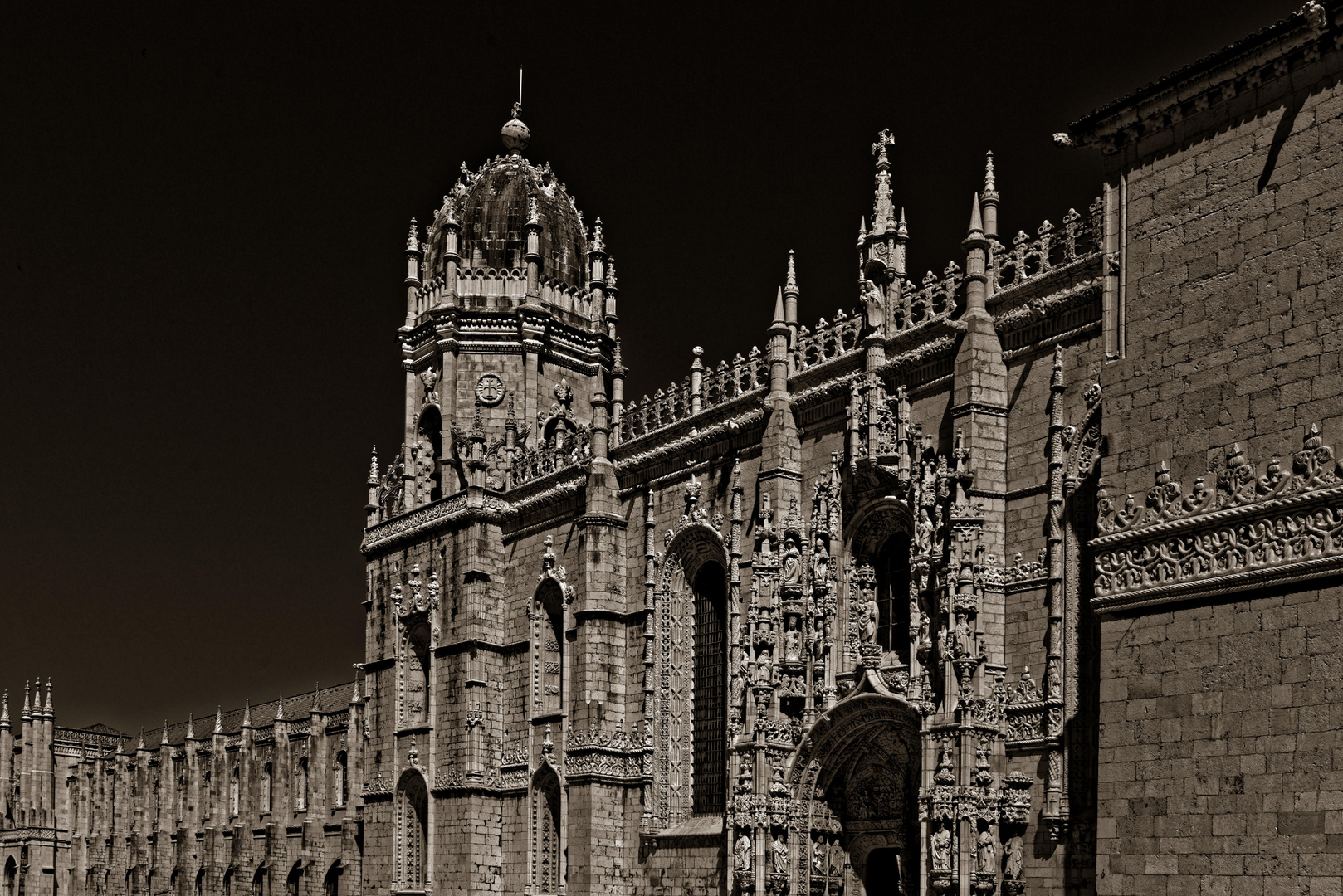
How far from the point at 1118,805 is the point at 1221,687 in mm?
1625

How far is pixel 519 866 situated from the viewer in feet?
118

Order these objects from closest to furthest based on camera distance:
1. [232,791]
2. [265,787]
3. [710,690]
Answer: [710,690]
[265,787]
[232,791]

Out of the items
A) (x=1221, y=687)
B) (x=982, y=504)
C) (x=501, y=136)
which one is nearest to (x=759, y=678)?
(x=982, y=504)

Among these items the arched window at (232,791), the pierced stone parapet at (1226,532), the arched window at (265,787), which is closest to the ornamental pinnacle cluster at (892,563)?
Answer: the pierced stone parapet at (1226,532)

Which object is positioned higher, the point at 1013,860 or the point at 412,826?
the point at 1013,860

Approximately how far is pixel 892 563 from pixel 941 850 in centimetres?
577

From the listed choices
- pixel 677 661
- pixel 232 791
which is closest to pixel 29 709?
pixel 232 791

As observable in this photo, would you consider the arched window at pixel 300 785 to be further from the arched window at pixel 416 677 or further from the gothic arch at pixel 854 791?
the gothic arch at pixel 854 791

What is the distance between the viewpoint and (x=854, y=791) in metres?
28.0

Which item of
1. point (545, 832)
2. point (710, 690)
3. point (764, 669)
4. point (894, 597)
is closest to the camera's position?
point (894, 597)

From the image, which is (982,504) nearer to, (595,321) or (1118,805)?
(1118,805)

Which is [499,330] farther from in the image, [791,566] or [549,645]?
[791,566]

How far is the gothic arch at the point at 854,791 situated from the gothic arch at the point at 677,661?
4284 millimetres

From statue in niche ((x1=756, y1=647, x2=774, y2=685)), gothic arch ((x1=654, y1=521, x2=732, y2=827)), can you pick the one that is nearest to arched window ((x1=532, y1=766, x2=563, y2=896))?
gothic arch ((x1=654, y1=521, x2=732, y2=827))
